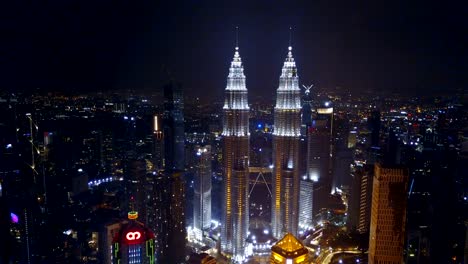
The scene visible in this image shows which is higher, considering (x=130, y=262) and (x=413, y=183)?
(x=413, y=183)

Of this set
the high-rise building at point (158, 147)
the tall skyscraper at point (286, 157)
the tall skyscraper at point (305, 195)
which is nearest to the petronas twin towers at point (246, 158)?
the tall skyscraper at point (286, 157)

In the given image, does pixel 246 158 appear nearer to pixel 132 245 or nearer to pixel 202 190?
pixel 202 190

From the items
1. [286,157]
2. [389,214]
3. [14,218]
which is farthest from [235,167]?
[14,218]

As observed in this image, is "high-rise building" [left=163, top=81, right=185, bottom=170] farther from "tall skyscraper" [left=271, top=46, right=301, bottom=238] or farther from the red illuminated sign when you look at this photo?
the red illuminated sign

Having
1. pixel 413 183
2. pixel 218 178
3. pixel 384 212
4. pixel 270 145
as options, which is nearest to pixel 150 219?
pixel 218 178

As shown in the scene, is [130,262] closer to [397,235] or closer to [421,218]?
[397,235]

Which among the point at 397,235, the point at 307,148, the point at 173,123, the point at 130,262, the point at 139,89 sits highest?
the point at 139,89

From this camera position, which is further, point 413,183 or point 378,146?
point 378,146
